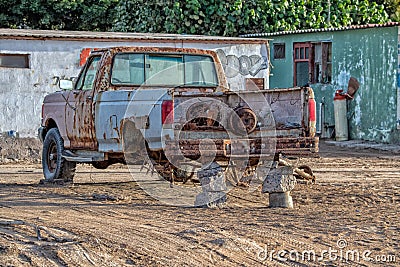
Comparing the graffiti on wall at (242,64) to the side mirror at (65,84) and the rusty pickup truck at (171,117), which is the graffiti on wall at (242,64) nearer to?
the rusty pickup truck at (171,117)

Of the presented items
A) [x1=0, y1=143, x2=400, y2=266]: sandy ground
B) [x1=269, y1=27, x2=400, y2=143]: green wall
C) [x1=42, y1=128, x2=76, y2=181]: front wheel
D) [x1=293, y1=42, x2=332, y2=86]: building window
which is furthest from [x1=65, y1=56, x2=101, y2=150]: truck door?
[x1=293, y1=42, x2=332, y2=86]: building window

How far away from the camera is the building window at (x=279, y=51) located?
24.4 metres

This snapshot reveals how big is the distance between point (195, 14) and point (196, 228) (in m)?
18.1

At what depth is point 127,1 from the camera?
28.0m

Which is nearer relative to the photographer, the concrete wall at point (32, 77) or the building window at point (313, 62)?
the concrete wall at point (32, 77)

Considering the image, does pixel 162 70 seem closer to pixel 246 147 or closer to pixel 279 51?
pixel 246 147

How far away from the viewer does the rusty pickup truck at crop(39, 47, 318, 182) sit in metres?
10.2

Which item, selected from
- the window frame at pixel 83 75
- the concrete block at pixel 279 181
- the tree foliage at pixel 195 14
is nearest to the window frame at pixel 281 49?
the tree foliage at pixel 195 14

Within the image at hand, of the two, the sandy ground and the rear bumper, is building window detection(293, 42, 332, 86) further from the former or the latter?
the rear bumper

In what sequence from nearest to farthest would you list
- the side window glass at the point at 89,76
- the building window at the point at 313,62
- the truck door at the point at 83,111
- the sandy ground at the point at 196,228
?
the sandy ground at the point at 196,228 < the truck door at the point at 83,111 < the side window glass at the point at 89,76 < the building window at the point at 313,62

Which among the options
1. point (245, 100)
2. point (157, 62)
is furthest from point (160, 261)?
point (157, 62)

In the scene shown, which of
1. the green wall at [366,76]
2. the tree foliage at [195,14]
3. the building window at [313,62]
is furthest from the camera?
the tree foliage at [195,14]

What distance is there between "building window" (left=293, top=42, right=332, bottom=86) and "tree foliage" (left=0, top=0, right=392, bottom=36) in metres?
2.22

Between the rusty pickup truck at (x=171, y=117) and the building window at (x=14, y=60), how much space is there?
4.68 m
